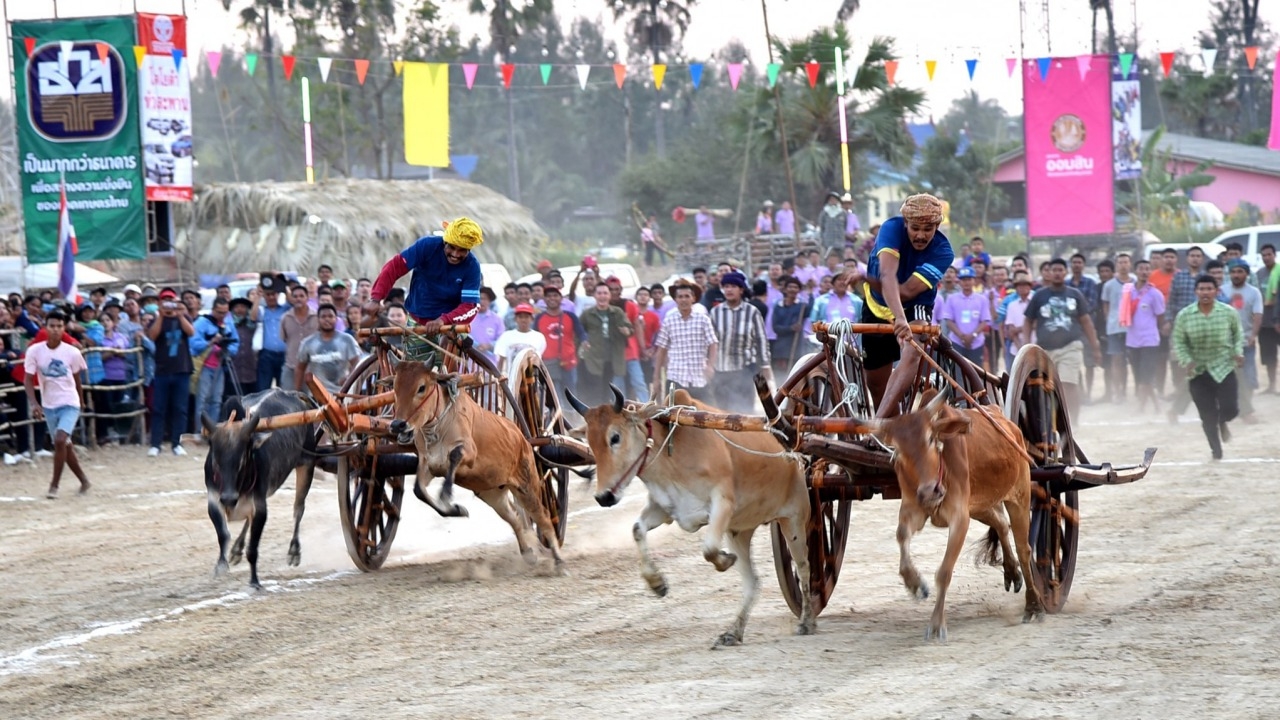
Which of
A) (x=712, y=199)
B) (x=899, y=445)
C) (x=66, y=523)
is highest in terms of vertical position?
(x=712, y=199)

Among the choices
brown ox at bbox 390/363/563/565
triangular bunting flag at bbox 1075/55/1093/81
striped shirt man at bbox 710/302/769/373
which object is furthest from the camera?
triangular bunting flag at bbox 1075/55/1093/81

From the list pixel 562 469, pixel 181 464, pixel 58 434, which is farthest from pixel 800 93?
pixel 562 469

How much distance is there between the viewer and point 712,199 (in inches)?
2114

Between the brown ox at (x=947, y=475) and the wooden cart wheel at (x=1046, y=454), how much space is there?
540mm

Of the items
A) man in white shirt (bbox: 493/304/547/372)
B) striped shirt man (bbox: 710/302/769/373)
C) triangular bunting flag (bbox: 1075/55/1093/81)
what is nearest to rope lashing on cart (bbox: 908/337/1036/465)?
man in white shirt (bbox: 493/304/547/372)

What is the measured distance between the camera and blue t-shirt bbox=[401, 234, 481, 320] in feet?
35.0

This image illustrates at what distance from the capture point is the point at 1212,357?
15258 millimetres

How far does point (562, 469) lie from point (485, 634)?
2793 millimetres

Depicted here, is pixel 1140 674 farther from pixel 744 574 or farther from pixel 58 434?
pixel 58 434

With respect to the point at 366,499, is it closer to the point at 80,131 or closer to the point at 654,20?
the point at 80,131

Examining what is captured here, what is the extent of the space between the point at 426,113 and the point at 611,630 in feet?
61.8

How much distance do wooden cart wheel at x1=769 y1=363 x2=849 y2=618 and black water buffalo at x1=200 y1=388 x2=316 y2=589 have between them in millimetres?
3659

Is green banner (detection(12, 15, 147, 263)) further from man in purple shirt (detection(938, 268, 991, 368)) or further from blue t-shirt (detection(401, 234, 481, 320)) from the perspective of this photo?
blue t-shirt (detection(401, 234, 481, 320))

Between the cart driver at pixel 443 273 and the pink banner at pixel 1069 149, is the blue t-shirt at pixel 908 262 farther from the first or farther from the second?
the pink banner at pixel 1069 149
